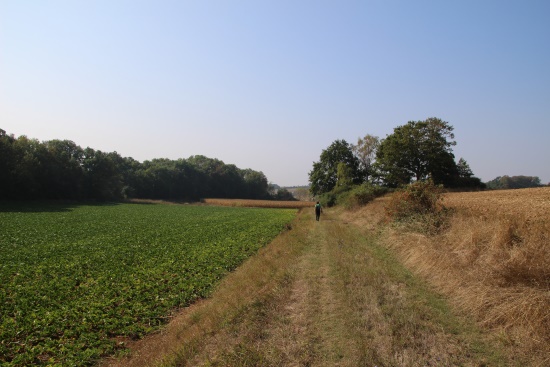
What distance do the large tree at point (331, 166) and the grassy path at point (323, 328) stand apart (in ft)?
194

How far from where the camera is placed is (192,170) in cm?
12144

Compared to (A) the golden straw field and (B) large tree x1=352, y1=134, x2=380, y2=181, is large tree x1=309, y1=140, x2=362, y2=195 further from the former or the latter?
(A) the golden straw field

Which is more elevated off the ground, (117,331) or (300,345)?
(300,345)

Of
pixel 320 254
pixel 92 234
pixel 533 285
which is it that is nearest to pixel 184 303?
pixel 320 254

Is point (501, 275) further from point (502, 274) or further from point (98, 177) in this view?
point (98, 177)

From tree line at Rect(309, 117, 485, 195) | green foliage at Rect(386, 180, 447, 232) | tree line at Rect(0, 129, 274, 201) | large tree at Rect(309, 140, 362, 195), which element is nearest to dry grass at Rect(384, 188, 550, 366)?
green foliage at Rect(386, 180, 447, 232)

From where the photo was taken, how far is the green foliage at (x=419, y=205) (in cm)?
1491

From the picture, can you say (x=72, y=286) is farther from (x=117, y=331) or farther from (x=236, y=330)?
(x=236, y=330)

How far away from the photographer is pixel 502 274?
668cm

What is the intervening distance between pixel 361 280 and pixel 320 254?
15.3ft

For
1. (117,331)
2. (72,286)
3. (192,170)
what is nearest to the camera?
(117,331)

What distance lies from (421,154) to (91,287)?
158 ft

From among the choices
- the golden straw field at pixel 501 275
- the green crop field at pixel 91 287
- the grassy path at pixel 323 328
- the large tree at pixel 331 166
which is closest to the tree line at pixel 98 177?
the green crop field at pixel 91 287

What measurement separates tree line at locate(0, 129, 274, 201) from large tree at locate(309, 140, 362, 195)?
175ft
